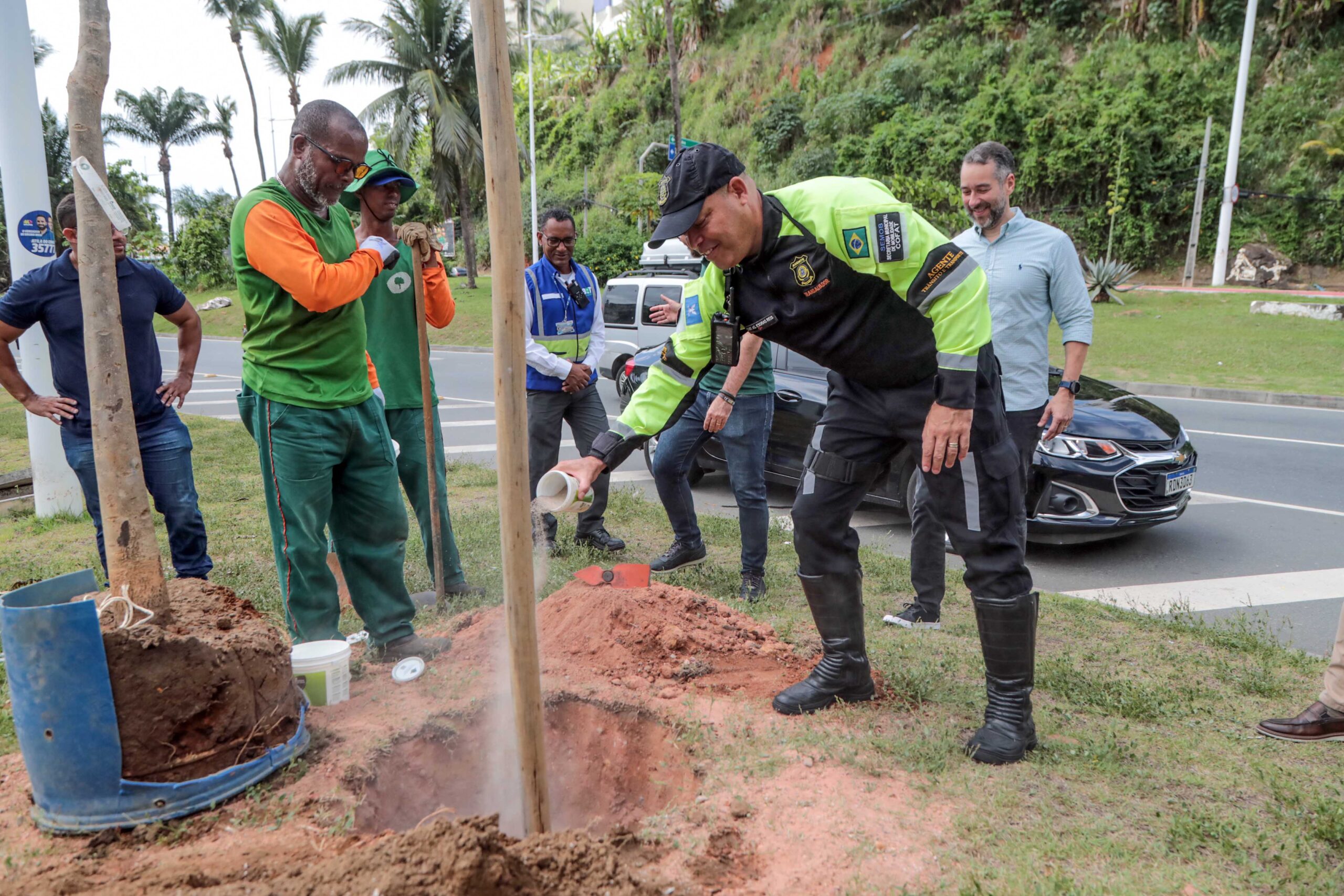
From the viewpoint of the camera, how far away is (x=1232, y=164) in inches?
861

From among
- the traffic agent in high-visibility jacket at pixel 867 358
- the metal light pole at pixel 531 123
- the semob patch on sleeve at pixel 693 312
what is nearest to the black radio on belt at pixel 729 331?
the traffic agent in high-visibility jacket at pixel 867 358

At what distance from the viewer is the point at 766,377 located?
5.18 meters

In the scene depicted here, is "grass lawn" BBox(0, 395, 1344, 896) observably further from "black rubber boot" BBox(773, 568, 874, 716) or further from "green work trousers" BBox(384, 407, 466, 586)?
"green work trousers" BBox(384, 407, 466, 586)

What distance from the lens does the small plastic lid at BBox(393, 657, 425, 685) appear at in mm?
3664

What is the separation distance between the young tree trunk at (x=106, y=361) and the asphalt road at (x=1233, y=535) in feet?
15.0

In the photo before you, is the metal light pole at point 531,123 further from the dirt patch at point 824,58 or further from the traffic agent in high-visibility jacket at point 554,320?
the dirt patch at point 824,58

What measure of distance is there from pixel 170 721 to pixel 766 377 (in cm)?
345

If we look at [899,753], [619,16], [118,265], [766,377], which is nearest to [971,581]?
[899,753]

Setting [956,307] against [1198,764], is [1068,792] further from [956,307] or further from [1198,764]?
[956,307]

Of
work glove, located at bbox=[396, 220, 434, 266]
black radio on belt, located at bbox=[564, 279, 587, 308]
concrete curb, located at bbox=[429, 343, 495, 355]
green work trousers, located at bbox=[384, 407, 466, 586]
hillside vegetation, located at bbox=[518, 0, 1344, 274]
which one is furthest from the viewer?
hillside vegetation, located at bbox=[518, 0, 1344, 274]

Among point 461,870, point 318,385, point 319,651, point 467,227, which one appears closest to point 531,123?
point 467,227

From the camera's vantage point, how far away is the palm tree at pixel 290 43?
3819 centimetres

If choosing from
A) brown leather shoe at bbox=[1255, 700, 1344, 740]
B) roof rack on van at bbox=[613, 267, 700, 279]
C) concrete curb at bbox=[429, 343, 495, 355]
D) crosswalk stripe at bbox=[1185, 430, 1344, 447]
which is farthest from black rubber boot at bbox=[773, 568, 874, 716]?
concrete curb at bbox=[429, 343, 495, 355]

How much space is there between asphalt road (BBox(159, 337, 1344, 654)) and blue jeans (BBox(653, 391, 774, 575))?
162 centimetres
